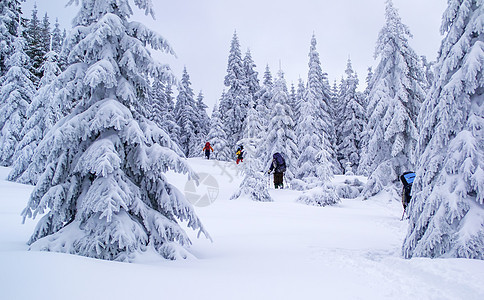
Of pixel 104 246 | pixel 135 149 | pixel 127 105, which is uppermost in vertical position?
pixel 127 105

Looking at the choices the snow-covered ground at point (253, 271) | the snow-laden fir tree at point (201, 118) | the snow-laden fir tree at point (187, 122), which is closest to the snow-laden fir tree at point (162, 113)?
the snow-laden fir tree at point (187, 122)

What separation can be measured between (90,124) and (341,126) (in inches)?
1529

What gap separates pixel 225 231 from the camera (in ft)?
29.0

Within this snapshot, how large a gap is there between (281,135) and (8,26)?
21.5m

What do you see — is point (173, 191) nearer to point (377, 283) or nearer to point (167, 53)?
point (167, 53)

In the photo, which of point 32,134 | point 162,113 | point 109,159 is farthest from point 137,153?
point 162,113

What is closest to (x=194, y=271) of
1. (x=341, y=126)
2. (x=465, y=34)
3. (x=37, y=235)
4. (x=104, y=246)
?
(x=104, y=246)

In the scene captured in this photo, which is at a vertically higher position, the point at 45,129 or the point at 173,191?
the point at 45,129

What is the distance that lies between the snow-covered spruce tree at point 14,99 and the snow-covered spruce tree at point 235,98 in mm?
24818

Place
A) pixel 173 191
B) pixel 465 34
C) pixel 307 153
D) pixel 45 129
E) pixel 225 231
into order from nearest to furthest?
pixel 173 191 → pixel 465 34 → pixel 225 231 → pixel 45 129 → pixel 307 153

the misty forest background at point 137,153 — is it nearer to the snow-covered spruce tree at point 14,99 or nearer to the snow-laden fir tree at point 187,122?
the snow-covered spruce tree at point 14,99

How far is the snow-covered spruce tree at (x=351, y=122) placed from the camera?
128ft

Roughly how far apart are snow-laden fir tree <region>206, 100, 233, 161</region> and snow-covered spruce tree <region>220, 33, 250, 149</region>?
0.89 metres

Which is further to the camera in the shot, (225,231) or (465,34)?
(225,231)
